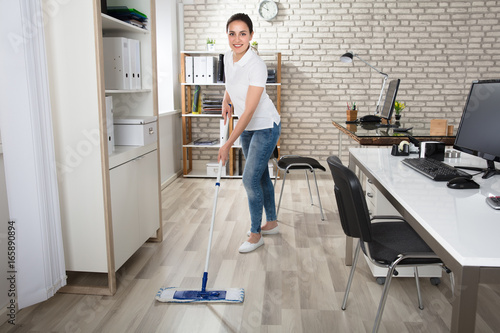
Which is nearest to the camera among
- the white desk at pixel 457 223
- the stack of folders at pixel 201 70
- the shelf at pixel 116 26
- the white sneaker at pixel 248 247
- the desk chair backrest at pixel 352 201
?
the white desk at pixel 457 223

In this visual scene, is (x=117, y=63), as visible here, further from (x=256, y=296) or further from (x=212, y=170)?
(x=212, y=170)

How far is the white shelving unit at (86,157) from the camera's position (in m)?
2.21

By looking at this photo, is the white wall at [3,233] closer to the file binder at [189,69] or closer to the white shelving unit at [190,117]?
the white shelving unit at [190,117]

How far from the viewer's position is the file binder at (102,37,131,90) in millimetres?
2711

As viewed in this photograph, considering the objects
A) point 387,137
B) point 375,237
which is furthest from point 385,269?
point 387,137

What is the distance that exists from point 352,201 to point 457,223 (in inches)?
18.2

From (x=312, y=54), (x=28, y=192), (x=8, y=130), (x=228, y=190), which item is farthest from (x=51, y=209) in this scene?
(x=312, y=54)

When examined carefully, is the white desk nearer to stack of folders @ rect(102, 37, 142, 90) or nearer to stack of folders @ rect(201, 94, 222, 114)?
stack of folders @ rect(102, 37, 142, 90)

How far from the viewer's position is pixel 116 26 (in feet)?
9.08

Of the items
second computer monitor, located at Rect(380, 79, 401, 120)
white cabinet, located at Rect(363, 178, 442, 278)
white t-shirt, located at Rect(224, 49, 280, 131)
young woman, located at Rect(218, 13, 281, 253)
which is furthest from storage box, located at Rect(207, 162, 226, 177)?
white cabinet, located at Rect(363, 178, 442, 278)

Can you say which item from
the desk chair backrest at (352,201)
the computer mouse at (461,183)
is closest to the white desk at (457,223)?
the computer mouse at (461,183)

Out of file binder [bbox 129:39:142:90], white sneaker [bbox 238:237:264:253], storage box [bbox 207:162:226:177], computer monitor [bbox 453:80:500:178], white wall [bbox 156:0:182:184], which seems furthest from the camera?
storage box [bbox 207:162:226:177]

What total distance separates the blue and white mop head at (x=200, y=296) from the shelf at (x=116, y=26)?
5.07 feet

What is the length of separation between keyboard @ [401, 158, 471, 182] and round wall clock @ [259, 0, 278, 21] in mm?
3692
